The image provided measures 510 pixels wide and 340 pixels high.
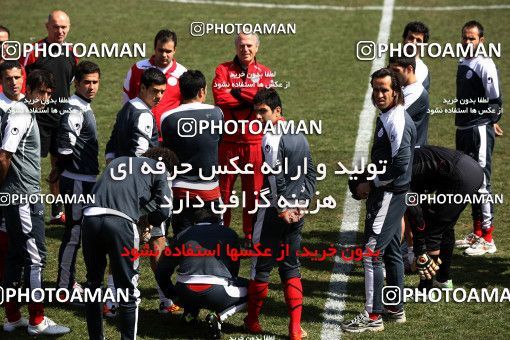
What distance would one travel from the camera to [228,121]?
40.4 feet

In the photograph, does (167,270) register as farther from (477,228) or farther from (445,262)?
(477,228)

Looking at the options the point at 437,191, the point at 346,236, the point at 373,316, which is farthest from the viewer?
the point at 346,236

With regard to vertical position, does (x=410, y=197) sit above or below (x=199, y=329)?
above

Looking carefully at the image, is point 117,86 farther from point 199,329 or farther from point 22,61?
point 199,329

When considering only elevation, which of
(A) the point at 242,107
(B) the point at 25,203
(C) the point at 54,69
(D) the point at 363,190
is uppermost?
(C) the point at 54,69

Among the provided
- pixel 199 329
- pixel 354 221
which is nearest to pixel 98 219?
pixel 199 329

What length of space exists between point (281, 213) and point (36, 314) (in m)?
2.70

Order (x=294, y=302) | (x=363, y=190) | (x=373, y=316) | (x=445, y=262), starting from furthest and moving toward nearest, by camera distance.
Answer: (x=445, y=262)
(x=363, y=190)
(x=373, y=316)
(x=294, y=302)

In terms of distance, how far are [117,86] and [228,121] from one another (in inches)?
312

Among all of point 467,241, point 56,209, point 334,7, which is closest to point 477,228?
point 467,241

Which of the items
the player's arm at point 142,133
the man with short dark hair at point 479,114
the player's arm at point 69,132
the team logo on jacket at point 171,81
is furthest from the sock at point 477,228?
the player's arm at point 69,132

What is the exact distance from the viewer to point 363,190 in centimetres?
1041

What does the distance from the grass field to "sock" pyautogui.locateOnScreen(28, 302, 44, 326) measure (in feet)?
0.68

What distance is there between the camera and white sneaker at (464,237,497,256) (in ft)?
41.2
